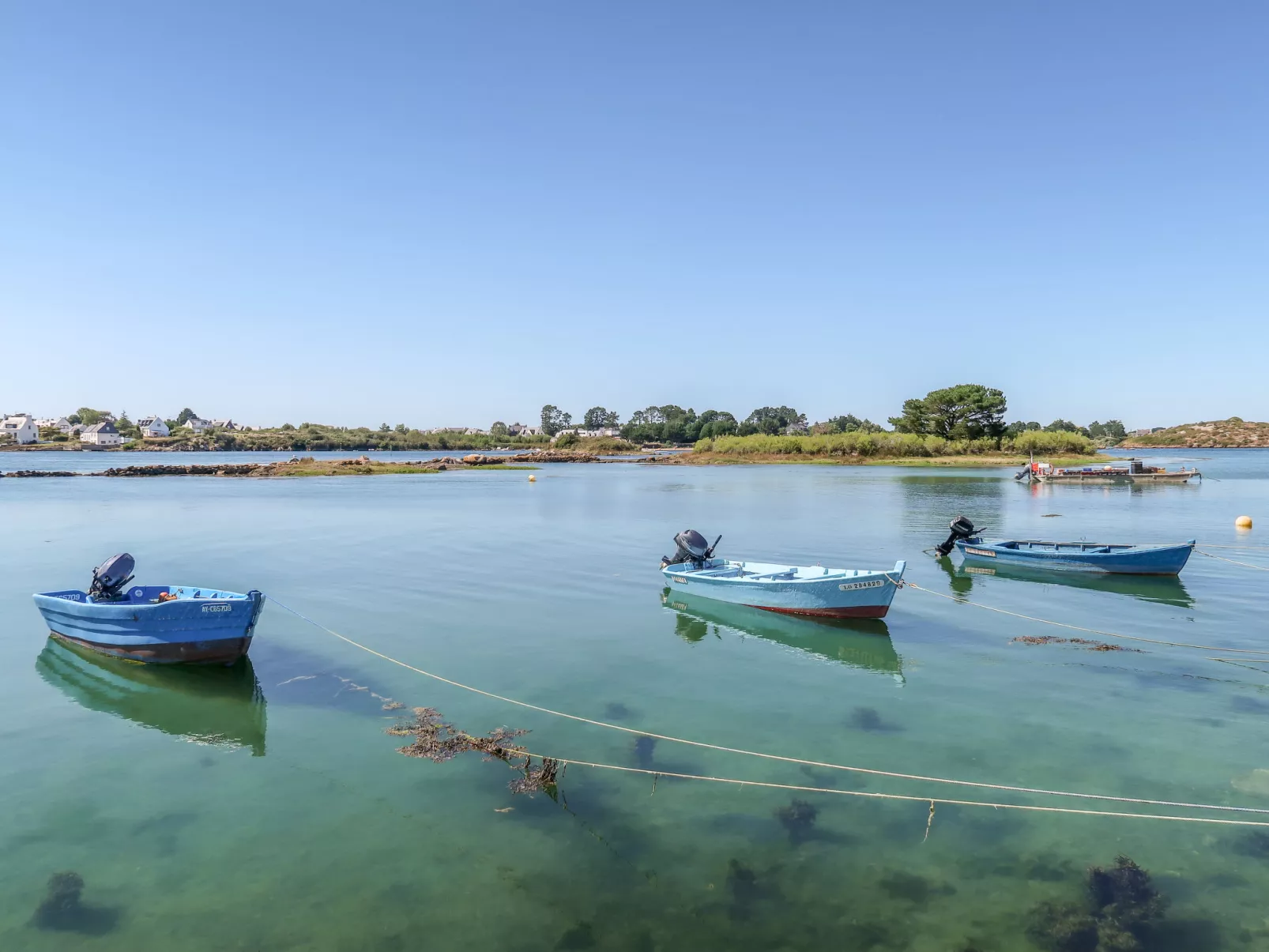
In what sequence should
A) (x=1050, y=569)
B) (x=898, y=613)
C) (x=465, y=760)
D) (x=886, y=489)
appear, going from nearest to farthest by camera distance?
(x=465, y=760), (x=898, y=613), (x=1050, y=569), (x=886, y=489)

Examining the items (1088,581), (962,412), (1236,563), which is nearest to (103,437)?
(962,412)

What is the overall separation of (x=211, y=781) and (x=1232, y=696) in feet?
61.7

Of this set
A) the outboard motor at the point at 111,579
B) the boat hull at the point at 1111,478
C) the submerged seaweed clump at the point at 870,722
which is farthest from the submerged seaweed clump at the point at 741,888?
the boat hull at the point at 1111,478

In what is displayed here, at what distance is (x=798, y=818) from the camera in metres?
10.4

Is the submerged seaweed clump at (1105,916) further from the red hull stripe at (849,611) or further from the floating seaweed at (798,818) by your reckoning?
the red hull stripe at (849,611)

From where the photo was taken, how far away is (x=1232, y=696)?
14930 millimetres

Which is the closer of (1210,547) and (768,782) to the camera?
(768,782)

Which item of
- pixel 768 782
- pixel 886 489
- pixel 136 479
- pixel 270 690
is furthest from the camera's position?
pixel 136 479

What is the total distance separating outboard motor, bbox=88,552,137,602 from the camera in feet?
60.0

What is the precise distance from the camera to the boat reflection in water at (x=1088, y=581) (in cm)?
2478

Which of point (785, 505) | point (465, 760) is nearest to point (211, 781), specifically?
point (465, 760)

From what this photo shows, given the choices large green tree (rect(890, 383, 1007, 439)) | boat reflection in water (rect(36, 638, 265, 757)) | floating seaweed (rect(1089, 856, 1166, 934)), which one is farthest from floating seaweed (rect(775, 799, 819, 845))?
large green tree (rect(890, 383, 1007, 439))

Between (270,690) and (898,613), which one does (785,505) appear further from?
(270,690)

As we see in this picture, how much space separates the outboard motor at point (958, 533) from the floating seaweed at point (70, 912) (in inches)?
1159
